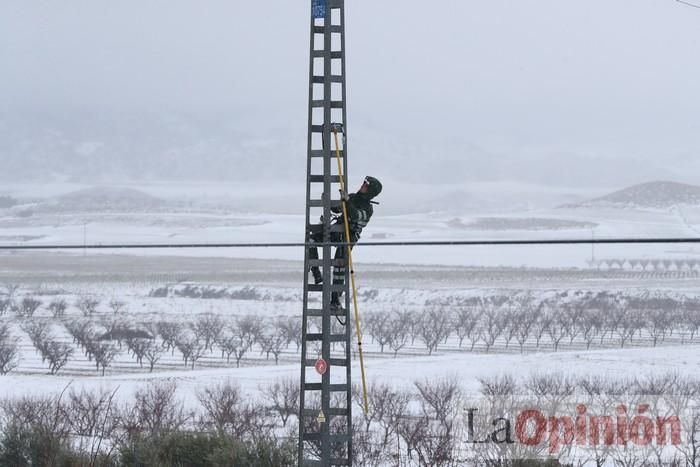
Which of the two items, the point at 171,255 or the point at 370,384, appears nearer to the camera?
the point at 370,384

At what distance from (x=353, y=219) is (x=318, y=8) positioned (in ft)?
9.24

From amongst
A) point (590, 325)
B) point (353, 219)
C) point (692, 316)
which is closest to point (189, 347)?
point (590, 325)

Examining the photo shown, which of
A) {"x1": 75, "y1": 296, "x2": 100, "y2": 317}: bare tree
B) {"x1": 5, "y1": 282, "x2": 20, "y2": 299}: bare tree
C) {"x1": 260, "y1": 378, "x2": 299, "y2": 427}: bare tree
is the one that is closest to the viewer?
{"x1": 260, "y1": 378, "x2": 299, "y2": 427}: bare tree

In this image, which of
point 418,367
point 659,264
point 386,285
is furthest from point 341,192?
point 659,264

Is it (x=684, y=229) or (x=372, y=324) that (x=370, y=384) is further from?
(x=684, y=229)

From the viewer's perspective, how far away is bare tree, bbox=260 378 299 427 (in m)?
49.8

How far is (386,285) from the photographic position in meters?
147

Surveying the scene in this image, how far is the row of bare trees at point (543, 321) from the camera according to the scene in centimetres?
9819

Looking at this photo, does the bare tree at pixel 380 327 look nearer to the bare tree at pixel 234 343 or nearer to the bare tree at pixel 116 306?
the bare tree at pixel 234 343

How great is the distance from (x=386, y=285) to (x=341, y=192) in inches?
5274

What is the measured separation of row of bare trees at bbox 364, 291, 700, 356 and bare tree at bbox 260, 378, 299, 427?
93.3 ft

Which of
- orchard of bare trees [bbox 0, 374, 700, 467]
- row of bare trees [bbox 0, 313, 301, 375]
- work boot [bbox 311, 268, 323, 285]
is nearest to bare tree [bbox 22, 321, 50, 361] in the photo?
row of bare trees [bbox 0, 313, 301, 375]

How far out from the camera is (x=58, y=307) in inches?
4769

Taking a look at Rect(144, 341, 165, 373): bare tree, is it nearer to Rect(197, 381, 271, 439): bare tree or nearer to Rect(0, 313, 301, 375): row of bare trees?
Rect(0, 313, 301, 375): row of bare trees
